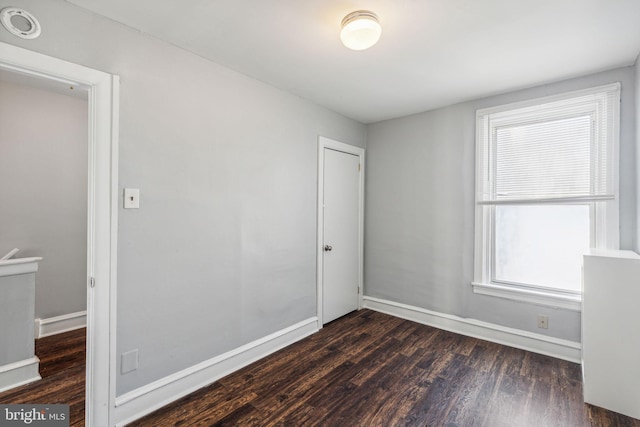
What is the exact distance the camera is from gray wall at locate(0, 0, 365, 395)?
182 cm

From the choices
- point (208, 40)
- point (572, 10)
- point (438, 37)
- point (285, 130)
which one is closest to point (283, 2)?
point (208, 40)

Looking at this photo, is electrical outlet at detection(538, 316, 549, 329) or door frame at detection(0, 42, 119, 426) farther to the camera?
electrical outlet at detection(538, 316, 549, 329)

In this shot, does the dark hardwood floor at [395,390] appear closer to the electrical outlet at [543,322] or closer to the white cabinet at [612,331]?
the white cabinet at [612,331]

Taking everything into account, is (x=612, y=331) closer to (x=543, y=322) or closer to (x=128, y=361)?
(x=543, y=322)

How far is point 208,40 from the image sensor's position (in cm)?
201

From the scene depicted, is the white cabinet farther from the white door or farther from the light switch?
the light switch

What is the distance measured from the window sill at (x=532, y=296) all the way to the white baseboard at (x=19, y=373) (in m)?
3.96

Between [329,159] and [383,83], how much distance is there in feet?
3.35

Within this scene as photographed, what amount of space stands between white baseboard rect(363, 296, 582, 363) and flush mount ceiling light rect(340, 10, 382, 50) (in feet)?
9.52

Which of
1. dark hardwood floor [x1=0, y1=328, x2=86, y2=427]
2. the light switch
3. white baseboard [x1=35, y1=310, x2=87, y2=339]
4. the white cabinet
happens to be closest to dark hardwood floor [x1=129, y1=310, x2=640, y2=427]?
the white cabinet

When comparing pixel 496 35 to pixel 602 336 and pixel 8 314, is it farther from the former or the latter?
pixel 8 314

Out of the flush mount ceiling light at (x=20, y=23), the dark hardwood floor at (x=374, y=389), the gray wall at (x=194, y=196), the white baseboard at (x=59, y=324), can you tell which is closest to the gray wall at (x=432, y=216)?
the dark hardwood floor at (x=374, y=389)

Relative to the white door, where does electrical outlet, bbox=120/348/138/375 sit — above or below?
below

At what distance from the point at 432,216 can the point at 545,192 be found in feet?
3.49
